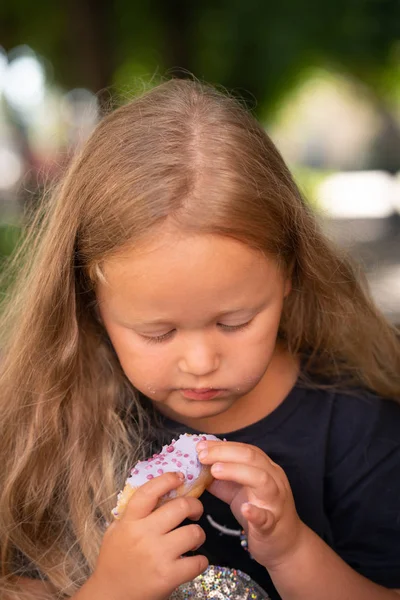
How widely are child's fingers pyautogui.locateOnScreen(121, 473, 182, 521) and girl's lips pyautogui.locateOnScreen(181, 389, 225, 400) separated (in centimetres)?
16

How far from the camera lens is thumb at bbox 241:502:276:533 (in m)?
1.28

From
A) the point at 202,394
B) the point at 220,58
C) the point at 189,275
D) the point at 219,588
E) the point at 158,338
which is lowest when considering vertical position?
the point at 219,588

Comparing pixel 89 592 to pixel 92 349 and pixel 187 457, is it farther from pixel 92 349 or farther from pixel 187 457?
pixel 92 349

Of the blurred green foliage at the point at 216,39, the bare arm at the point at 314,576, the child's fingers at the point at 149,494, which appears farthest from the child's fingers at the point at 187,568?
the blurred green foliage at the point at 216,39

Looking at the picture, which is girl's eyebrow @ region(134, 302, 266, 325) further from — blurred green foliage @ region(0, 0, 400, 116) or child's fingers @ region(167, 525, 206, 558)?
→ blurred green foliage @ region(0, 0, 400, 116)

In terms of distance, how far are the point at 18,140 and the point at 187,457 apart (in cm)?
729

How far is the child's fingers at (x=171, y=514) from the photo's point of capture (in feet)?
4.33

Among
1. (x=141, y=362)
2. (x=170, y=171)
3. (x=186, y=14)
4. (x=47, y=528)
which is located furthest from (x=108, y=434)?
(x=186, y=14)

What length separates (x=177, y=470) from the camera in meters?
1.38

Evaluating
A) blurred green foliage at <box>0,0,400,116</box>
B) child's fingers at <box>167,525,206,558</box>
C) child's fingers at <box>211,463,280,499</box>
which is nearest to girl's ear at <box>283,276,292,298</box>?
child's fingers at <box>211,463,280,499</box>

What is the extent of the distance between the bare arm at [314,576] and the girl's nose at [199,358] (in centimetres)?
38

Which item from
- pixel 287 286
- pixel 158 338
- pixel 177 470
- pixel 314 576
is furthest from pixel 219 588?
pixel 287 286

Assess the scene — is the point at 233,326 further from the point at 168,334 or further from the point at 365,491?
the point at 365,491

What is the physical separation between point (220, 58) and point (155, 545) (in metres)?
6.02
